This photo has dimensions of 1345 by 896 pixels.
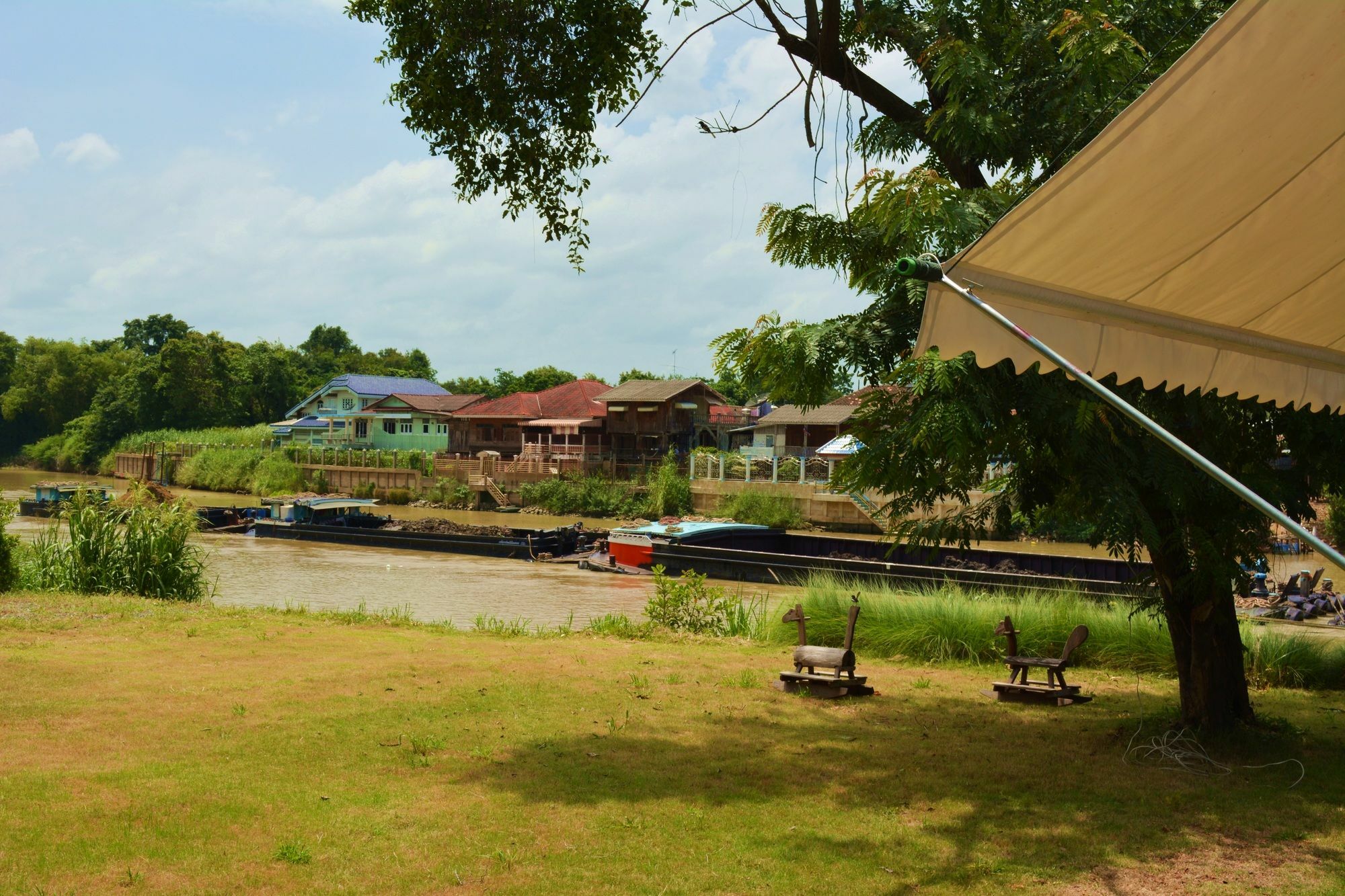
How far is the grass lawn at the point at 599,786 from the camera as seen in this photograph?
487 cm

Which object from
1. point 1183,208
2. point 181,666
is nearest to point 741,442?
point 181,666

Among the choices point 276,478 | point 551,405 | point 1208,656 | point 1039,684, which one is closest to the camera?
point 1208,656

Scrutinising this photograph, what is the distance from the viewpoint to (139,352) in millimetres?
103000

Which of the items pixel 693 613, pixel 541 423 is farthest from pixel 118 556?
pixel 541 423

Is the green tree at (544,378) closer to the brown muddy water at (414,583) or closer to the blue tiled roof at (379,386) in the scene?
the blue tiled roof at (379,386)

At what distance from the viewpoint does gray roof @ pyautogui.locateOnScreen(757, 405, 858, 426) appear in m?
54.4

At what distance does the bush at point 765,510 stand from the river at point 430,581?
825cm

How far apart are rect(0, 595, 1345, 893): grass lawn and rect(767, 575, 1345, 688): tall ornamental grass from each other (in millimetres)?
598

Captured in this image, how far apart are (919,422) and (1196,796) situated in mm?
2846

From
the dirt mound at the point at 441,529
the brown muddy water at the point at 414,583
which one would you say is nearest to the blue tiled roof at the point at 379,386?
the dirt mound at the point at 441,529

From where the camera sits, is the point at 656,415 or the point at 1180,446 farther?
the point at 656,415

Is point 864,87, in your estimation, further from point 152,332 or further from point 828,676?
point 152,332

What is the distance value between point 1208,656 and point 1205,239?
404 cm

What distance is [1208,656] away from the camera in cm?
734
